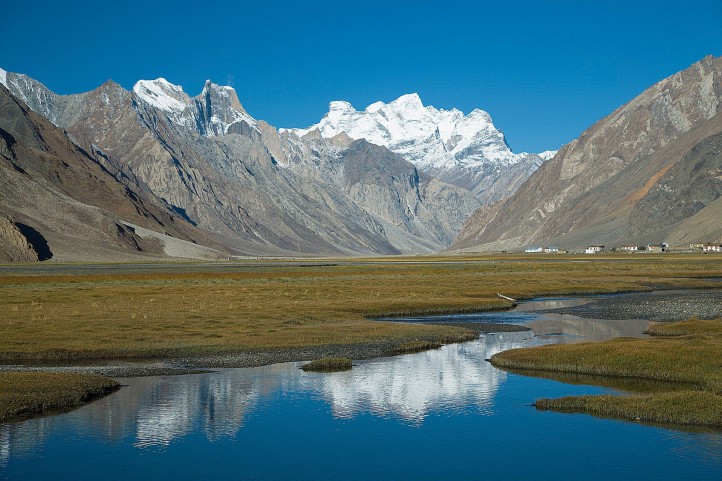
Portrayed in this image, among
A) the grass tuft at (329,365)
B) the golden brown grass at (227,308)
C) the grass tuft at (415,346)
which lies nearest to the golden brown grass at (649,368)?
the grass tuft at (415,346)

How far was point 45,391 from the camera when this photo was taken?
108 feet

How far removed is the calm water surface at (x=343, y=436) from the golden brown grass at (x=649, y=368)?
4.33 feet

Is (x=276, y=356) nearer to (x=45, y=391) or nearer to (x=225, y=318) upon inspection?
(x=45, y=391)

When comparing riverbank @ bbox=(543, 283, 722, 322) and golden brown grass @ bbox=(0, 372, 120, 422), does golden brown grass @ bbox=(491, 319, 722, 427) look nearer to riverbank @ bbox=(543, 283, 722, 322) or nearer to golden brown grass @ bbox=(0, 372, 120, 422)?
riverbank @ bbox=(543, 283, 722, 322)

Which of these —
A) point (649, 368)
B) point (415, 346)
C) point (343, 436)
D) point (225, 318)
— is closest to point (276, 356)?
point (415, 346)

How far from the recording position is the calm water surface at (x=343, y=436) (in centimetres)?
2505

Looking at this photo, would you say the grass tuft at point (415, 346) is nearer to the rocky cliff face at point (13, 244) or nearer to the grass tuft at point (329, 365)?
the grass tuft at point (329, 365)

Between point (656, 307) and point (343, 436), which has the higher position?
point (656, 307)

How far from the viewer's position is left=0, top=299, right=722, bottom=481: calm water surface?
2505 cm

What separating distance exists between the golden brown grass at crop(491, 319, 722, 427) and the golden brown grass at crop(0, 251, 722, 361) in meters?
10.7

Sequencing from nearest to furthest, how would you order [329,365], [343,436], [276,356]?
[343,436] < [329,365] < [276,356]

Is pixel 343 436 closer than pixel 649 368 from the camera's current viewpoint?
Yes

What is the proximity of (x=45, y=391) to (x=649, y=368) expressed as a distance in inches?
1118

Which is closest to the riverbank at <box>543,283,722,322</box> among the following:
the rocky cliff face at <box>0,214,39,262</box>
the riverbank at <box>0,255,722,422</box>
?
the riverbank at <box>0,255,722,422</box>
